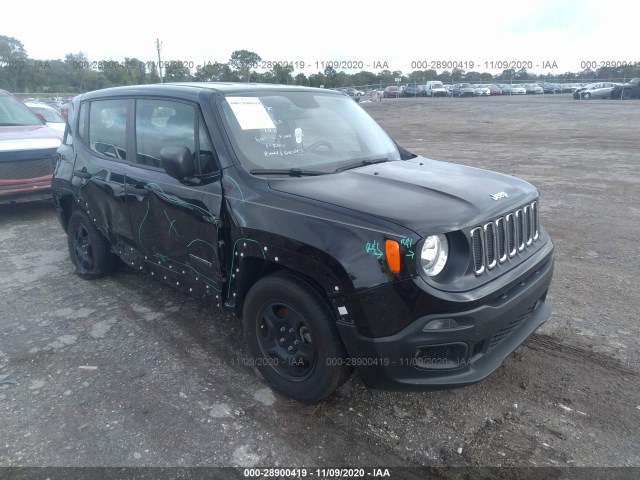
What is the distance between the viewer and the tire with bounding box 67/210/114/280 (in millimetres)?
5109

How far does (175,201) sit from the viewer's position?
379 centimetres

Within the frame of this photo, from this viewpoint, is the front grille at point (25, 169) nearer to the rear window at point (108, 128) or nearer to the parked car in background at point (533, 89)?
the rear window at point (108, 128)

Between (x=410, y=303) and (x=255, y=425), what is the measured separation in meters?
1.24

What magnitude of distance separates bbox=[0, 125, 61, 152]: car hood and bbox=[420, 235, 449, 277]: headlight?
6.96 meters

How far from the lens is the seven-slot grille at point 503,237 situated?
9.43ft

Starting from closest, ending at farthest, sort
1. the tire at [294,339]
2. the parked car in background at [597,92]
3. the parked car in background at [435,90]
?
the tire at [294,339], the parked car in background at [597,92], the parked car in background at [435,90]

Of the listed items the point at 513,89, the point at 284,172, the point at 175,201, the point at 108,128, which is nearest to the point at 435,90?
the point at 513,89

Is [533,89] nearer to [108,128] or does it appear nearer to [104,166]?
[108,128]

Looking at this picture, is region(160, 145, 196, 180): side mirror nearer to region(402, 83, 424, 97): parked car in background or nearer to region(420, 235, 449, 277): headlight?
region(420, 235, 449, 277): headlight

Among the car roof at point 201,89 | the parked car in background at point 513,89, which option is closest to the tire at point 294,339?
the car roof at point 201,89

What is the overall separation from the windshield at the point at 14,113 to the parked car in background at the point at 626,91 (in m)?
41.4

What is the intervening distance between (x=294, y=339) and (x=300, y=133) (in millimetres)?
1543

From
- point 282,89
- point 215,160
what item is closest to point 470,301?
point 215,160

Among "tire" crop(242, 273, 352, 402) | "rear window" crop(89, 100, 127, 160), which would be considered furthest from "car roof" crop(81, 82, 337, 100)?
"tire" crop(242, 273, 352, 402)
